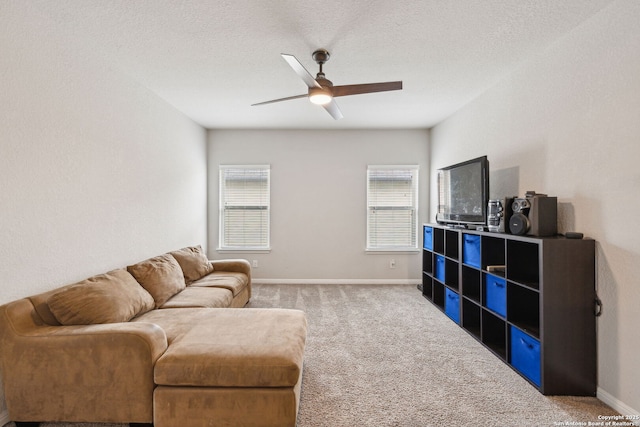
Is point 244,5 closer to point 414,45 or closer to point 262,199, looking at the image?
point 414,45

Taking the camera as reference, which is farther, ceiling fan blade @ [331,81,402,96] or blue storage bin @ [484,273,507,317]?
blue storage bin @ [484,273,507,317]

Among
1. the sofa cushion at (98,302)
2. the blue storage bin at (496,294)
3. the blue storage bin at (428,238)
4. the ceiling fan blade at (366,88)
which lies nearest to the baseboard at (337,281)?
the blue storage bin at (428,238)

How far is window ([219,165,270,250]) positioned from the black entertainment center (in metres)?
2.95

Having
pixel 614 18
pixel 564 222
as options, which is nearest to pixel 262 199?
pixel 564 222

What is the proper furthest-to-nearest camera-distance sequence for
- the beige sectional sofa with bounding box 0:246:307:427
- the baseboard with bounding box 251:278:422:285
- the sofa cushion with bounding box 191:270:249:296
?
the baseboard with bounding box 251:278:422:285, the sofa cushion with bounding box 191:270:249:296, the beige sectional sofa with bounding box 0:246:307:427

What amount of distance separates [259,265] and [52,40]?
3.83m

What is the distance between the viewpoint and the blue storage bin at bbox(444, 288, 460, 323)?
345 cm

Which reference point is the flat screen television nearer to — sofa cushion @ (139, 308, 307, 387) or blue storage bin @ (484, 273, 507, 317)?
blue storage bin @ (484, 273, 507, 317)

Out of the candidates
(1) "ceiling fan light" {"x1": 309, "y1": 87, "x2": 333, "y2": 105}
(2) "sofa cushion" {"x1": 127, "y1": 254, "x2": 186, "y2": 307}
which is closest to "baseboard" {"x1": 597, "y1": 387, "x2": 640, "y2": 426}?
(1) "ceiling fan light" {"x1": 309, "y1": 87, "x2": 333, "y2": 105}

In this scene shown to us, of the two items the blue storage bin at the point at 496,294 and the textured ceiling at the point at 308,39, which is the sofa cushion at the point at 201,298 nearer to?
the textured ceiling at the point at 308,39

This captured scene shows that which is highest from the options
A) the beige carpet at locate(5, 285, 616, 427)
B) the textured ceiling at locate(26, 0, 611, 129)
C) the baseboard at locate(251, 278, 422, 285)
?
the textured ceiling at locate(26, 0, 611, 129)

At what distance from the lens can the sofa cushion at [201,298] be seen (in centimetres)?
276

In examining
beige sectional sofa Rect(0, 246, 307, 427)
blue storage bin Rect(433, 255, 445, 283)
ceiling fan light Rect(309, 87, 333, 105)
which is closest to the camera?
beige sectional sofa Rect(0, 246, 307, 427)

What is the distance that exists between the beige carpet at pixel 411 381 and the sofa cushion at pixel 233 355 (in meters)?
0.44
